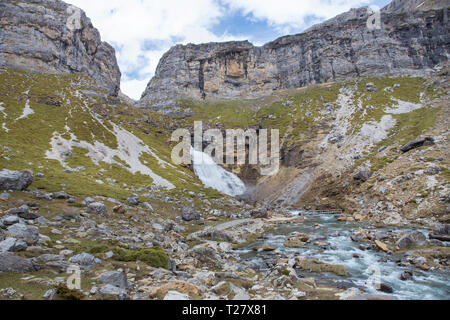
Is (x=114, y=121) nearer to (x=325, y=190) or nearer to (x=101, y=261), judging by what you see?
(x=325, y=190)

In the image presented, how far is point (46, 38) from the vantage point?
122m

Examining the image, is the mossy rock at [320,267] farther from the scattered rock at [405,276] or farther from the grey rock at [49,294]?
the grey rock at [49,294]

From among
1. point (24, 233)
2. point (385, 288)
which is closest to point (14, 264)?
A: point (24, 233)

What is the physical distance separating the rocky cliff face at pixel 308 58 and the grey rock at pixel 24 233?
139 m

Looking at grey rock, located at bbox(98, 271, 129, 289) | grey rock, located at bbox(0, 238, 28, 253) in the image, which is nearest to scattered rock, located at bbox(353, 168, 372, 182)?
grey rock, located at bbox(98, 271, 129, 289)

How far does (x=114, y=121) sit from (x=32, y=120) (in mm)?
27844

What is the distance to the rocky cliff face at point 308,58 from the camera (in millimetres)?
119000

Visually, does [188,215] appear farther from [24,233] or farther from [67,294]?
[67,294]

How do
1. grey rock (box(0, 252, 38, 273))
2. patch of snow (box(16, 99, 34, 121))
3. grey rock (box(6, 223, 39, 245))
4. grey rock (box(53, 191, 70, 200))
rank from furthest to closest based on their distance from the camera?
patch of snow (box(16, 99, 34, 121))
grey rock (box(53, 191, 70, 200))
grey rock (box(6, 223, 39, 245))
grey rock (box(0, 252, 38, 273))

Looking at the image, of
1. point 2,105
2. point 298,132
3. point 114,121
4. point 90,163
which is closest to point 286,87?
point 298,132

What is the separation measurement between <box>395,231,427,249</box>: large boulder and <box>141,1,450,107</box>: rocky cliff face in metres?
118

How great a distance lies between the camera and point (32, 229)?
1545 centimetres

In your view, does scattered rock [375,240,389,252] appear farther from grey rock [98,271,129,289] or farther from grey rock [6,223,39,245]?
grey rock [6,223,39,245]

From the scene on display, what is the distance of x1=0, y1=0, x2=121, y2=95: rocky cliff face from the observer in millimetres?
113125
